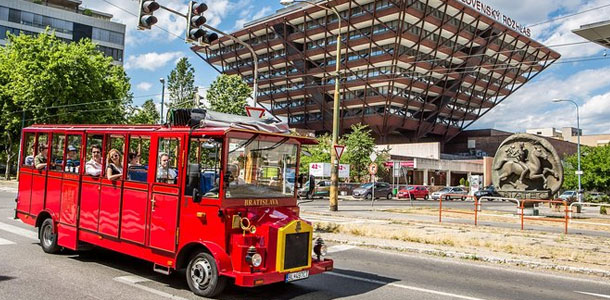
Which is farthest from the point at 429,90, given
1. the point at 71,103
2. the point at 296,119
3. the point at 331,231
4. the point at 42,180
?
the point at 42,180

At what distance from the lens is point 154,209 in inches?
281

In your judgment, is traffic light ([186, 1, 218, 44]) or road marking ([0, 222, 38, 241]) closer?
road marking ([0, 222, 38, 241])

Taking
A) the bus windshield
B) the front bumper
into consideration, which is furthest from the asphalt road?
the bus windshield

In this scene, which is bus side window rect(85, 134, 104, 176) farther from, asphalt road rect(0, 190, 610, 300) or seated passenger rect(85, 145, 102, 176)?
asphalt road rect(0, 190, 610, 300)

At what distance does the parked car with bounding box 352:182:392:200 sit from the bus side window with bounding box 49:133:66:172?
1411 inches

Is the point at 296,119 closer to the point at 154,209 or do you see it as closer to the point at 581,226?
the point at 581,226

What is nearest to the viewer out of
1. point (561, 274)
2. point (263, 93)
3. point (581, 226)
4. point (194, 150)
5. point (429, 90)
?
point (194, 150)

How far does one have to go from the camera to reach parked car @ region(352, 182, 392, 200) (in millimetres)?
43562

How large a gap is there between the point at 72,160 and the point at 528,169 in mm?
21478

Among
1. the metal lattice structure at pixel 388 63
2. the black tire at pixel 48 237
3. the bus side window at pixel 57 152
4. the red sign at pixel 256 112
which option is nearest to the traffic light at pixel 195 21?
the red sign at pixel 256 112

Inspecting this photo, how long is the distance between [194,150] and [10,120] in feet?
137

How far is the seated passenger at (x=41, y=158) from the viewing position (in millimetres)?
9531

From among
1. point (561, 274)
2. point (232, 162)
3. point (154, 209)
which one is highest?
point (232, 162)

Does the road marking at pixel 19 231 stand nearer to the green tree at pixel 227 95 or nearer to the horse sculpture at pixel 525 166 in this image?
the horse sculpture at pixel 525 166
